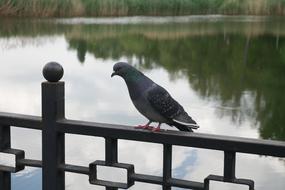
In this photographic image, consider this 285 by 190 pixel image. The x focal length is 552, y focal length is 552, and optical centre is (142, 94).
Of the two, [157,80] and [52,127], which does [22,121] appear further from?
[157,80]

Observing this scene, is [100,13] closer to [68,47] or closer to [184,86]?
[68,47]

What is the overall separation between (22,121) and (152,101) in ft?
1.39

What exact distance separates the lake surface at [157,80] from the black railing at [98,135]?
2100 mm

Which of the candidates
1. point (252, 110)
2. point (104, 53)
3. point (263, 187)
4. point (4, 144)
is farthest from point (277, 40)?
point (4, 144)

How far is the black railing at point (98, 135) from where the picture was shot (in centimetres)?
146

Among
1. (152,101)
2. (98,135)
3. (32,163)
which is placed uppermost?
(152,101)

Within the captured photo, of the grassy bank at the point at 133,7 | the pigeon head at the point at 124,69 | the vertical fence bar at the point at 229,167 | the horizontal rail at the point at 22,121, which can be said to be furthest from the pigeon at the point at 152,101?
the grassy bank at the point at 133,7

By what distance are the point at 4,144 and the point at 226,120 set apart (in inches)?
189

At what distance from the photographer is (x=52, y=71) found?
5.36 feet

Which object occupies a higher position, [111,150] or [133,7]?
[133,7]

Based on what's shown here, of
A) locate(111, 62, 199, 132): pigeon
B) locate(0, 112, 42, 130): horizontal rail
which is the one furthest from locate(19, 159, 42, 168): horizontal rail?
locate(111, 62, 199, 132): pigeon

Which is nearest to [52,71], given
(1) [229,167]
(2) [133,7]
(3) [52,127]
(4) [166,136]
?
(3) [52,127]

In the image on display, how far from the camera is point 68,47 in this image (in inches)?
528

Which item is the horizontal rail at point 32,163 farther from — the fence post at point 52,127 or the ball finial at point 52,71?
the ball finial at point 52,71
